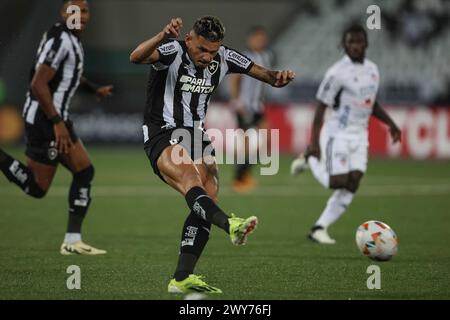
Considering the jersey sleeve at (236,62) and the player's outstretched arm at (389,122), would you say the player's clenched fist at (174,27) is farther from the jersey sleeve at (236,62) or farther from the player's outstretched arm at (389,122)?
the player's outstretched arm at (389,122)

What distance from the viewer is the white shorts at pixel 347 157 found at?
448 inches

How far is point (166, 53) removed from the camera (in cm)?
769

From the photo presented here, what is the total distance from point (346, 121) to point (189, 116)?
12.5 feet

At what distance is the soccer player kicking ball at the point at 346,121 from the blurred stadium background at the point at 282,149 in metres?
0.59

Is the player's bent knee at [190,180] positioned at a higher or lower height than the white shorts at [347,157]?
lower

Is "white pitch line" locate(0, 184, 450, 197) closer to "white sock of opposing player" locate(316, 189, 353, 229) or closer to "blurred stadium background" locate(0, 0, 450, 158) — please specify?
"white sock of opposing player" locate(316, 189, 353, 229)

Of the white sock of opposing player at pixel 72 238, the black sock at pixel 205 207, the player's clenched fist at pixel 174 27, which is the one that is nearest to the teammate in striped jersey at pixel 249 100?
the white sock of opposing player at pixel 72 238

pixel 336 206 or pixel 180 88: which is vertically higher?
pixel 180 88

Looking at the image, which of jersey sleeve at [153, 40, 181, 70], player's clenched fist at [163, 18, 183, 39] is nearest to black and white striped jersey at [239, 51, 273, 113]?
jersey sleeve at [153, 40, 181, 70]

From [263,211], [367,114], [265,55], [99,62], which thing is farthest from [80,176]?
[99,62]

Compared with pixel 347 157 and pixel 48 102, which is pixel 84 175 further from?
pixel 347 157

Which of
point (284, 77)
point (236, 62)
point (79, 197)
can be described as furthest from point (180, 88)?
point (79, 197)

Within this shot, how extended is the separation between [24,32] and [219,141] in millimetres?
8863

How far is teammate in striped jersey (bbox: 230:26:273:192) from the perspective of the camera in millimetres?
17609
